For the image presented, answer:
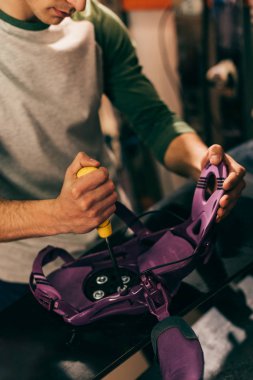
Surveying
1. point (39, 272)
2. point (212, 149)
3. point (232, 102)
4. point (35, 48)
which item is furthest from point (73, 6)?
point (232, 102)

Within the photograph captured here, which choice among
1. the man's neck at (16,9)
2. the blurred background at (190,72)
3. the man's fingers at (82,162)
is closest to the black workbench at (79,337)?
the man's fingers at (82,162)

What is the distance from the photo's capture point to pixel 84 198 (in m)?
0.62

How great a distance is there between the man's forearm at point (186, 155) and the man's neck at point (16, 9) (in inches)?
16.2

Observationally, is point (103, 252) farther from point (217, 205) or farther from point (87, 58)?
point (87, 58)

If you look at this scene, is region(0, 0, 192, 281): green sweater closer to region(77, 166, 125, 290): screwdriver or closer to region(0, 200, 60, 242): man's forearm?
region(0, 200, 60, 242): man's forearm

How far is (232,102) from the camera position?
5.73 feet

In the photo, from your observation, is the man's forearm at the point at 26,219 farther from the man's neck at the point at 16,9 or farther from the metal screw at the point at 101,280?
the man's neck at the point at 16,9

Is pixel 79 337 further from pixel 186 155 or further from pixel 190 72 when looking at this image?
pixel 190 72

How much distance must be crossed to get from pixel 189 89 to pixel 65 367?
1555 millimetres

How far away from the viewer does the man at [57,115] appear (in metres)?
0.75

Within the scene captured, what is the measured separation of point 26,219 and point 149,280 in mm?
239

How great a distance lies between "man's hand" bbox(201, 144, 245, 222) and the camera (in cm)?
72

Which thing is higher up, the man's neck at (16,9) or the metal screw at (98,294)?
the man's neck at (16,9)

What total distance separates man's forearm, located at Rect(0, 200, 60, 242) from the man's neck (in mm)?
363
